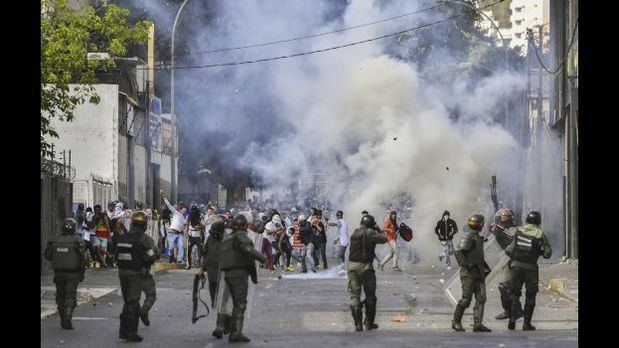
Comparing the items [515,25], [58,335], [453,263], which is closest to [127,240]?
[58,335]

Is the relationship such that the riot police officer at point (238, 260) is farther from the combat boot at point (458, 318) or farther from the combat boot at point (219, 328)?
the combat boot at point (458, 318)

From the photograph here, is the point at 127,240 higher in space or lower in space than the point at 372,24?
lower

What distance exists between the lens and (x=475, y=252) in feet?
60.7

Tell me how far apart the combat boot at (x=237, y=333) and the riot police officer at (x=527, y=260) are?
4013mm

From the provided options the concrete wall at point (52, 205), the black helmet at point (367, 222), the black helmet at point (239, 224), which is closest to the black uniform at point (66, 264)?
the black helmet at point (239, 224)

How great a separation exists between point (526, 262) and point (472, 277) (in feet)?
2.77

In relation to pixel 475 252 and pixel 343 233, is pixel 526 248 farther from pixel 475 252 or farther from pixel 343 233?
pixel 343 233

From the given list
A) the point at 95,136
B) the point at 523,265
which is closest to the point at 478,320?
the point at 523,265
